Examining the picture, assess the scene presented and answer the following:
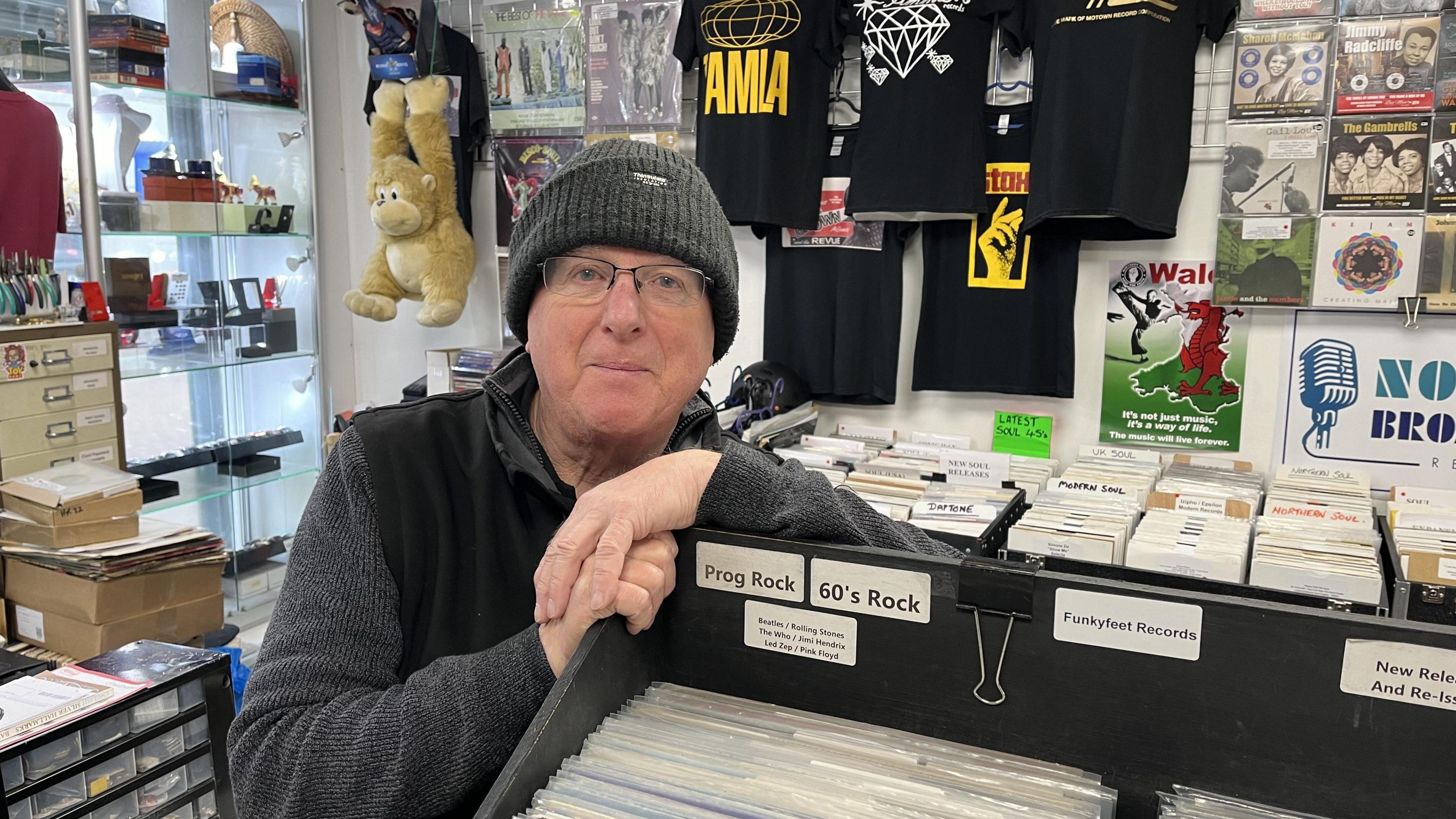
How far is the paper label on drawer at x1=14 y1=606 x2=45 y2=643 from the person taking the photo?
290 cm

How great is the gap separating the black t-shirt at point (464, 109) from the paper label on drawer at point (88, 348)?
144cm

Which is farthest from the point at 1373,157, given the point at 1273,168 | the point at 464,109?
the point at 464,109

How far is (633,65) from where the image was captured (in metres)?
3.68

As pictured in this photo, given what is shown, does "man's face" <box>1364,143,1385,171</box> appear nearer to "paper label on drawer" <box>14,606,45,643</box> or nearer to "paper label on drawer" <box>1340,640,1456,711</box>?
"paper label on drawer" <box>1340,640,1456,711</box>

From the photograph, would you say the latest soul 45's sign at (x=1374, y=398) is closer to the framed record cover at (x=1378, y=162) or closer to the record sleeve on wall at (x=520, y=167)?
the framed record cover at (x=1378, y=162)

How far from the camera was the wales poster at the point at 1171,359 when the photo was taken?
304 cm

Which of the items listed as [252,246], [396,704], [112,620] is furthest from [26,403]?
[396,704]

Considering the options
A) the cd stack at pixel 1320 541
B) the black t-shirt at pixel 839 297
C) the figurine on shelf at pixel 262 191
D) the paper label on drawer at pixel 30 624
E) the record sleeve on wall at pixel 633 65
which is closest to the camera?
the cd stack at pixel 1320 541

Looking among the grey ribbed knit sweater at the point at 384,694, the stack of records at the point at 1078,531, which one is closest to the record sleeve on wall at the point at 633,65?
the stack of records at the point at 1078,531

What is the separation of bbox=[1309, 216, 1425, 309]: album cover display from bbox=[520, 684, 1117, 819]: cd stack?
2694 millimetres

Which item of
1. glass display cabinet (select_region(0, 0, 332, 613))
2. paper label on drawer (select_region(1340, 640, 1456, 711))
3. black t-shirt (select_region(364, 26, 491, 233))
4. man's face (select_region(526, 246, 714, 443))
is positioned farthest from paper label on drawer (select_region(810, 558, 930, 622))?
glass display cabinet (select_region(0, 0, 332, 613))

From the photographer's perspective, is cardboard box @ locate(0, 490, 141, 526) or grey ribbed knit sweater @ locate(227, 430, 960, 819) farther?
cardboard box @ locate(0, 490, 141, 526)

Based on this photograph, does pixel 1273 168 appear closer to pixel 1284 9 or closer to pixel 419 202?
pixel 1284 9

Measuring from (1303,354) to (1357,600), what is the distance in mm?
1356
